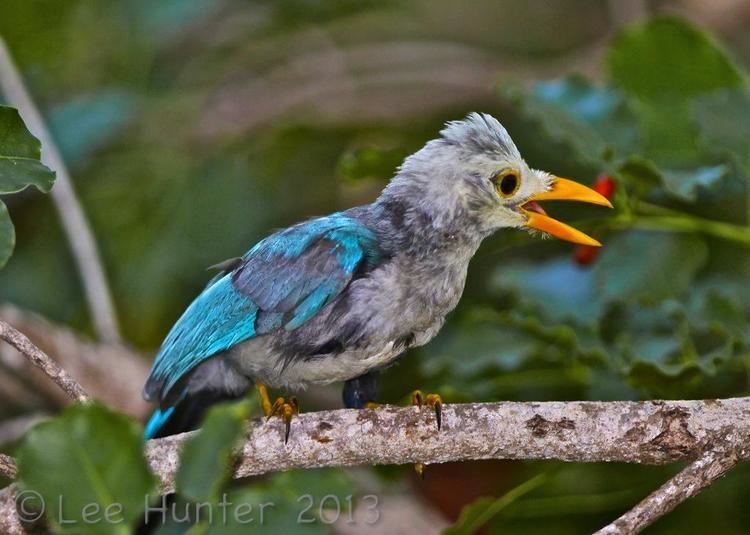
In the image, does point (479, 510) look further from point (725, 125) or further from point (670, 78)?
point (670, 78)

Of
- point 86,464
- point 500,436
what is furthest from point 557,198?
point 86,464

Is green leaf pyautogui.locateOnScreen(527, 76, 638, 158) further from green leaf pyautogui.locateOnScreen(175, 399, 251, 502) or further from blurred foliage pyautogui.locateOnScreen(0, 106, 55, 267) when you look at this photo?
green leaf pyautogui.locateOnScreen(175, 399, 251, 502)

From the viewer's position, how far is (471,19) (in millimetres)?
8047

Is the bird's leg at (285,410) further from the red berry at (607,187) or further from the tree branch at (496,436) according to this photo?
the red berry at (607,187)

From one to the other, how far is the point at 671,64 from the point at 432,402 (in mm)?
1755

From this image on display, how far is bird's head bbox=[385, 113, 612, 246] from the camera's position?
3271 millimetres


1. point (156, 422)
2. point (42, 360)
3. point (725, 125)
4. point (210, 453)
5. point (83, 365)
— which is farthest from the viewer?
point (83, 365)

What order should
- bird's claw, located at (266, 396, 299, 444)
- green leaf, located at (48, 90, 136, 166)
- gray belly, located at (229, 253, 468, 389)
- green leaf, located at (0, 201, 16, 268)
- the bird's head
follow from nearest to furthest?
green leaf, located at (0, 201, 16, 268) < bird's claw, located at (266, 396, 299, 444) < gray belly, located at (229, 253, 468, 389) < the bird's head < green leaf, located at (48, 90, 136, 166)

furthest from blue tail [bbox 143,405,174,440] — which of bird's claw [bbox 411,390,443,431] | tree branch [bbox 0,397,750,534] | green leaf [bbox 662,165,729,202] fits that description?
green leaf [bbox 662,165,729,202]

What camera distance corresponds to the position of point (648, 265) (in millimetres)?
4125

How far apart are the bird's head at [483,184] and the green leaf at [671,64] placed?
1.00m

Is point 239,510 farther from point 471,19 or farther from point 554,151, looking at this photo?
point 471,19

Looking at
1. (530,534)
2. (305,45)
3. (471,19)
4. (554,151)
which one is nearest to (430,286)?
(530,534)

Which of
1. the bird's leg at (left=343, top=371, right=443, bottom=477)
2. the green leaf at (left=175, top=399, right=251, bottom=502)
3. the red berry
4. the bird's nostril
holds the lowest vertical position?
the bird's leg at (left=343, top=371, right=443, bottom=477)
